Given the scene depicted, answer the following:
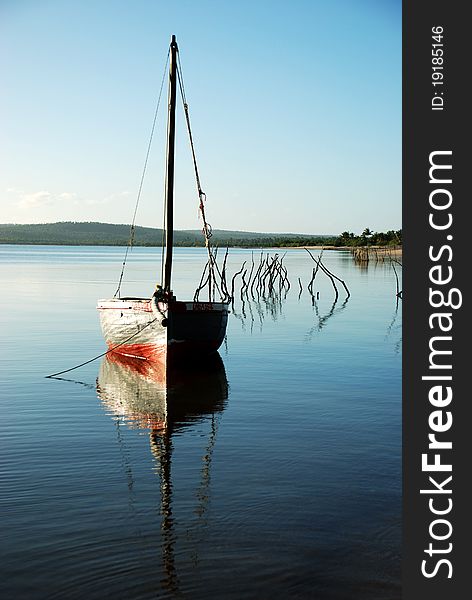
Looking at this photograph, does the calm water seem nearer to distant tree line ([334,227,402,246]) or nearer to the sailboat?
the sailboat

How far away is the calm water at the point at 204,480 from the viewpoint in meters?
7.60

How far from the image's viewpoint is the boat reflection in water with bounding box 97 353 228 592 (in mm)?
9641

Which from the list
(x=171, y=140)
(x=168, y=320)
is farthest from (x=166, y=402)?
(x=171, y=140)

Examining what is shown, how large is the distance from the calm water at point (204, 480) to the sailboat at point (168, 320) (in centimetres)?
73

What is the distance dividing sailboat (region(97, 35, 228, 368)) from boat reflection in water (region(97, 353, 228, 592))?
0.34 m

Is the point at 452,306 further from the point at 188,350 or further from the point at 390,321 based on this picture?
the point at 390,321

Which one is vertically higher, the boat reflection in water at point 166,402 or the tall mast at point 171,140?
the tall mast at point 171,140

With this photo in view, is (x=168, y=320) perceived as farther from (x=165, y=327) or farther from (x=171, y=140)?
(x=171, y=140)

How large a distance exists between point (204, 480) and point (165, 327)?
9.11m

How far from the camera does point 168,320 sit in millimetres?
19281

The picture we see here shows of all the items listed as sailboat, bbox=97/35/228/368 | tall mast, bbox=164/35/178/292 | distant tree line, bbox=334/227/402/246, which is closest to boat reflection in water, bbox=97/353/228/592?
sailboat, bbox=97/35/228/368

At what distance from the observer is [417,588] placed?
603 centimetres

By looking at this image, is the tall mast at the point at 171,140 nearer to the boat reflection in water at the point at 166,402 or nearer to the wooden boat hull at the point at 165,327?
the wooden boat hull at the point at 165,327

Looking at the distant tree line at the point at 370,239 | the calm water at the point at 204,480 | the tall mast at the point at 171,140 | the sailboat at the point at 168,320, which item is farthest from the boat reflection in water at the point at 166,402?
the distant tree line at the point at 370,239
